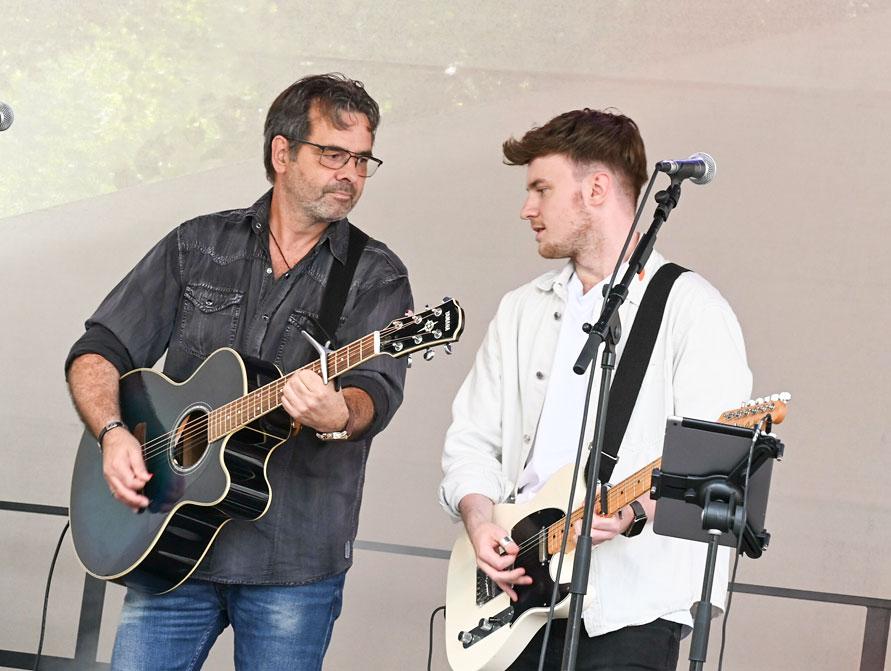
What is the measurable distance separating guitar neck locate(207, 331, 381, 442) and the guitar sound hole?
88 mm

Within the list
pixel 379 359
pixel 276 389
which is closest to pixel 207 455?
pixel 276 389

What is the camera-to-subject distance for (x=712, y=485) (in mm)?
2301

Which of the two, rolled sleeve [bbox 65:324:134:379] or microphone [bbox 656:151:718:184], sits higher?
microphone [bbox 656:151:718:184]

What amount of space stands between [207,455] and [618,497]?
3.35ft

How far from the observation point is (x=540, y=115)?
209 inches

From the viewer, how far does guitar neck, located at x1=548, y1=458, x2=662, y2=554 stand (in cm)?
272

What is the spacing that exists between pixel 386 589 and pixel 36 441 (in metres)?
1.67

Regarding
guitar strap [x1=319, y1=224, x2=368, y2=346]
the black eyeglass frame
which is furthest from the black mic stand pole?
the black eyeglass frame

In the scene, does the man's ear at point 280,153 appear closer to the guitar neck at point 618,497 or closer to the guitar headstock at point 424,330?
the guitar headstock at point 424,330

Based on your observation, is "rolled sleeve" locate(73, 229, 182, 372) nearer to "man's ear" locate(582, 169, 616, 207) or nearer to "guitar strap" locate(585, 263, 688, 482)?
"man's ear" locate(582, 169, 616, 207)

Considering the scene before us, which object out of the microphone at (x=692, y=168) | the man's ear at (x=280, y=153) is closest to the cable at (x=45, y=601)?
the man's ear at (x=280, y=153)

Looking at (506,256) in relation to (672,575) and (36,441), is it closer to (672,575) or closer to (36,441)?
(36,441)

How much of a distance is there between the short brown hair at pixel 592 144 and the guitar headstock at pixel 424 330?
1.81 ft

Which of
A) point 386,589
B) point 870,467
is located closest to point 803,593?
point 870,467
